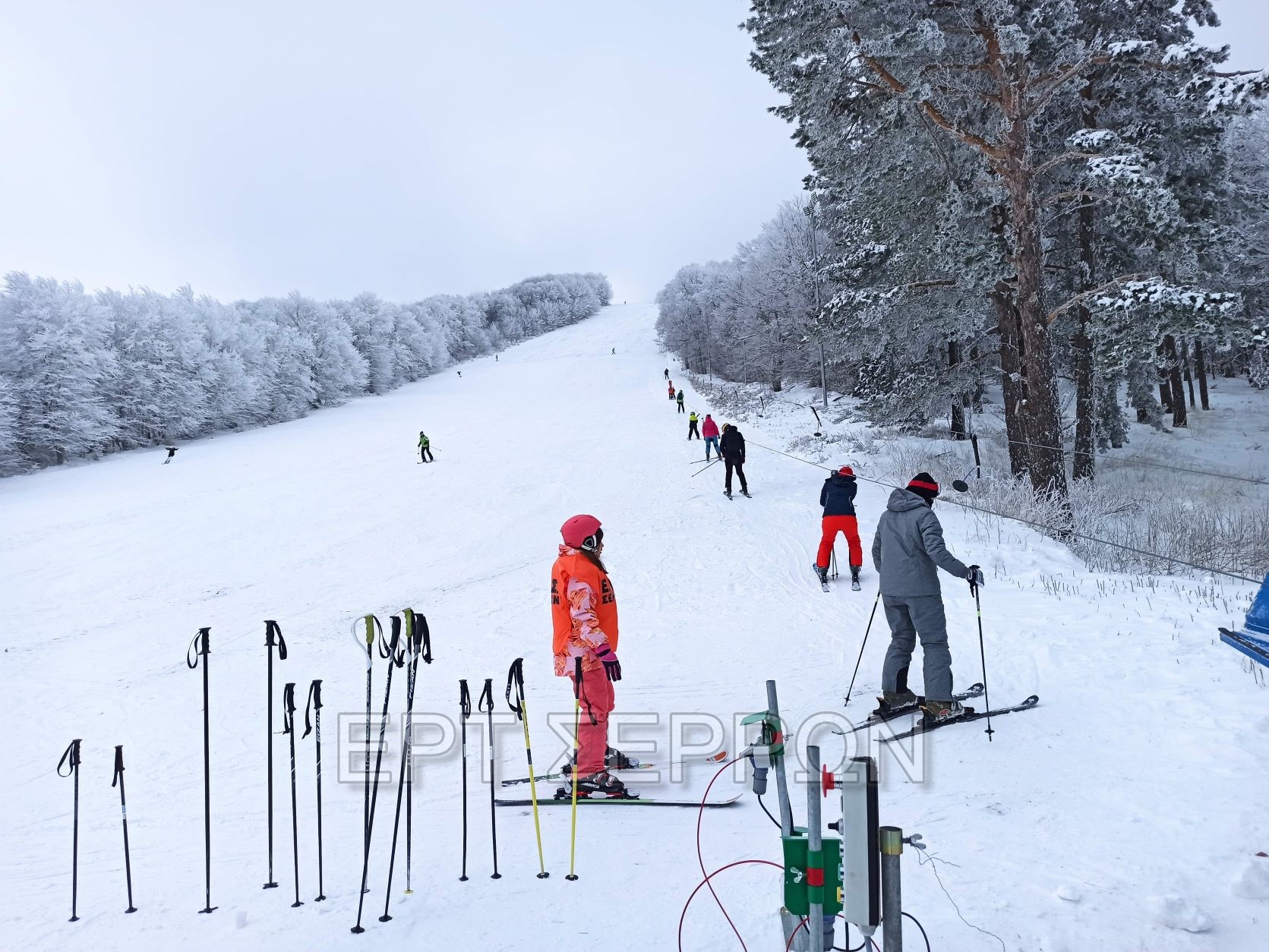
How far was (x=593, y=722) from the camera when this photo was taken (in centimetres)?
507

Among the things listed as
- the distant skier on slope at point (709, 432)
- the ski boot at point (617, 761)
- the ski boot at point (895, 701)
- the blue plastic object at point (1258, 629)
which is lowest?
the ski boot at point (617, 761)

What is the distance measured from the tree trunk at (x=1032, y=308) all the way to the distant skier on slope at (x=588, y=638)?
370 inches

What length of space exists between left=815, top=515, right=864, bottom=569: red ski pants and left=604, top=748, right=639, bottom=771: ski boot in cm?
510

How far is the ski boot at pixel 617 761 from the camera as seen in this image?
5262mm

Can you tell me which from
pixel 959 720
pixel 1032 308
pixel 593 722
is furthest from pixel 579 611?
pixel 1032 308

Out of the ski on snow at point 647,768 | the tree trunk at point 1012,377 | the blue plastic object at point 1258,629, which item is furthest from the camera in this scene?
the tree trunk at point 1012,377

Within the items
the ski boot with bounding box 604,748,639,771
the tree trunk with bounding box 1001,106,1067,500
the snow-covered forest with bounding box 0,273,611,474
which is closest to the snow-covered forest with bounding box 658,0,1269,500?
the tree trunk with bounding box 1001,106,1067,500

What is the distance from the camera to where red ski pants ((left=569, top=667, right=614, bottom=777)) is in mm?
5031

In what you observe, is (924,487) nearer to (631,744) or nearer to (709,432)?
(631,744)

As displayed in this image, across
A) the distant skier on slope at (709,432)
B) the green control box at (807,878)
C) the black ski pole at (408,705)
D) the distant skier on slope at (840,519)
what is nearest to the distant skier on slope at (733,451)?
the distant skier on slope at (709,432)

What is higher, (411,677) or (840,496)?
(840,496)

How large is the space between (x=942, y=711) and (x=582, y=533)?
3093 millimetres

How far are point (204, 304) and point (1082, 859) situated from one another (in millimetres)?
55234

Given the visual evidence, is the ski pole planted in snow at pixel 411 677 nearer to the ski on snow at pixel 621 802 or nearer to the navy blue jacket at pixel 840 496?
the ski on snow at pixel 621 802
